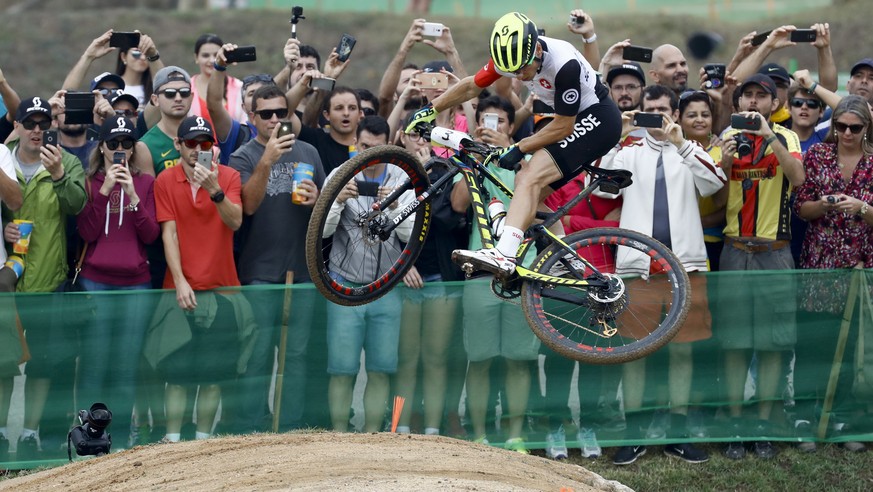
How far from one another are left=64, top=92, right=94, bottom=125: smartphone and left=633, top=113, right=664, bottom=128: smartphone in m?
5.06

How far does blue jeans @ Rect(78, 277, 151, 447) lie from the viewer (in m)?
10.6

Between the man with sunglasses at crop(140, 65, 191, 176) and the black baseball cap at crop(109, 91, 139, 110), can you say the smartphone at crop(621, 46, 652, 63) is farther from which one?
the black baseball cap at crop(109, 91, 139, 110)

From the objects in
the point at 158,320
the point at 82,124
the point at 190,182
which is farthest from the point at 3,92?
the point at 158,320

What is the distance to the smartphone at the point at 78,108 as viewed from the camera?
1101cm

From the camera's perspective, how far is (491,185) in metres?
9.49

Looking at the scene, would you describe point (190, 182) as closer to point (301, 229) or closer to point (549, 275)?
point (301, 229)

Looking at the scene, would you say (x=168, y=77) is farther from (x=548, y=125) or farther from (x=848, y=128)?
(x=848, y=128)

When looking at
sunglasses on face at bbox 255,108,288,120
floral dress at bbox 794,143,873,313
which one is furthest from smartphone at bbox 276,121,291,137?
floral dress at bbox 794,143,873,313

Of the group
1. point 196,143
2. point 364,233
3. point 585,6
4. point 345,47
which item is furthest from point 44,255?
point 585,6

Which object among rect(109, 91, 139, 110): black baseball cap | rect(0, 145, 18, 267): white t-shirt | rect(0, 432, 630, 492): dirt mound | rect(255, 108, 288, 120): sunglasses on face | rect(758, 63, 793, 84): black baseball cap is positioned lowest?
rect(0, 432, 630, 492): dirt mound

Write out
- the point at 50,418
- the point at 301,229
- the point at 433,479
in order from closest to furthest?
the point at 433,479 → the point at 50,418 → the point at 301,229

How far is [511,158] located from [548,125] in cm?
38

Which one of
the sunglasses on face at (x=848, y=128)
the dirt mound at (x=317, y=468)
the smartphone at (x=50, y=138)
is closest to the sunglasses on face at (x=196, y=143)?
the smartphone at (x=50, y=138)

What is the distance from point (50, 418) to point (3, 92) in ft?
11.5
